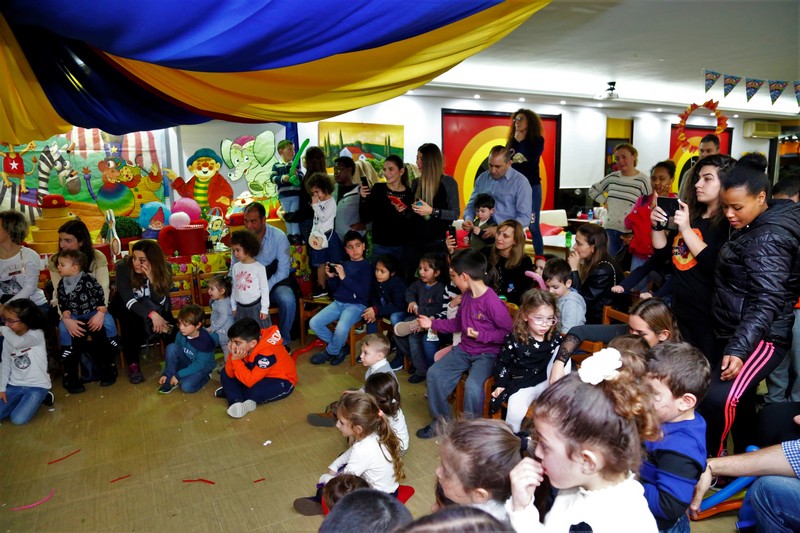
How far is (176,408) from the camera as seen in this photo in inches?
138

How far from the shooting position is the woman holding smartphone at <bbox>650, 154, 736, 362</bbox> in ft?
8.37

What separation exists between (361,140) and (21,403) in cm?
528

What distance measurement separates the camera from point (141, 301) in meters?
4.09

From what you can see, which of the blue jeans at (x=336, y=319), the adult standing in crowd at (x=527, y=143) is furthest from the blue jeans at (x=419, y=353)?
the adult standing in crowd at (x=527, y=143)

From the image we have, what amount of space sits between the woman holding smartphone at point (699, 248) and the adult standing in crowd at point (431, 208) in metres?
1.78

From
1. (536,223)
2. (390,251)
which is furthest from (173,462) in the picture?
(536,223)

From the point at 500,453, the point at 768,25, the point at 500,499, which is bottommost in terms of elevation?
the point at 500,499

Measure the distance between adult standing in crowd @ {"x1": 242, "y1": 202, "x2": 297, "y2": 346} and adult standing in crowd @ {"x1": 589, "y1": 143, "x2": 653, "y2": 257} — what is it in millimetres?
2918

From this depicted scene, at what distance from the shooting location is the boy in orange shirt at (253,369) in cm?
349

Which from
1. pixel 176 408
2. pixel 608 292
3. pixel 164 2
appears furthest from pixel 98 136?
pixel 608 292

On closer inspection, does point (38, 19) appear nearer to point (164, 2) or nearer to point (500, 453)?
point (164, 2)

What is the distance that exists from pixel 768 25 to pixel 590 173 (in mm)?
5219

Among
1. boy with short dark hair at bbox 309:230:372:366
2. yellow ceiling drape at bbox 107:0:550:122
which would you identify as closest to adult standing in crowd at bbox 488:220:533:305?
boy with short dark hair at bbox 309:230:372:366

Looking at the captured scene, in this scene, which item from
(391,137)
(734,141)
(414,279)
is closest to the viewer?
(414,279)
